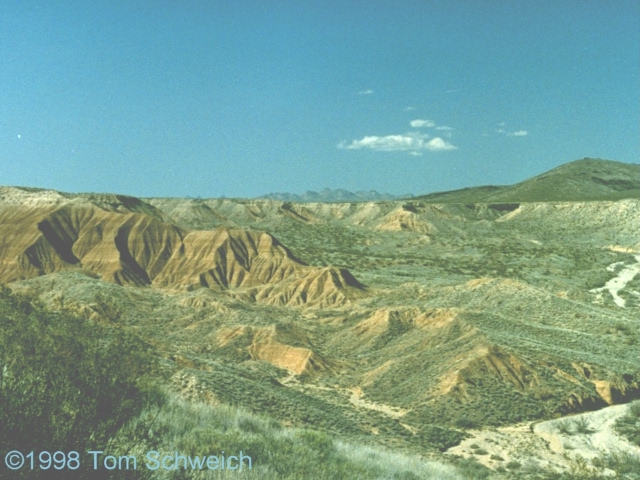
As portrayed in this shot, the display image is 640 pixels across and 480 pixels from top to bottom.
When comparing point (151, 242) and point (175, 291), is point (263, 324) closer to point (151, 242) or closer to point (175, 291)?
point (175, 291)

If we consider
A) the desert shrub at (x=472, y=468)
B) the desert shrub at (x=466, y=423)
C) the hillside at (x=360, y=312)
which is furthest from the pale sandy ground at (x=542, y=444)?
the desert shrub at (x=472, y=468)

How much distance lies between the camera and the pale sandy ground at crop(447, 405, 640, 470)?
22.5 metres

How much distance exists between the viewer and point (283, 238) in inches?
5226

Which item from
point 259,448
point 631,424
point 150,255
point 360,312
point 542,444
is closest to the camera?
point 259,448

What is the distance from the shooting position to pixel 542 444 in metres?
24.6

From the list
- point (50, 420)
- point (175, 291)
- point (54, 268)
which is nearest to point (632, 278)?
point (175, 291)

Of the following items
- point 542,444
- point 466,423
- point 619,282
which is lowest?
point 542,444

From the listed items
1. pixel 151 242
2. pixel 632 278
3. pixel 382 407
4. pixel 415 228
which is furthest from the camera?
pixel 415 228

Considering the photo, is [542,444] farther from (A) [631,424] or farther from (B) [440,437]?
(A) [631,424]

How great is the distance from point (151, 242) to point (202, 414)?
238 ft

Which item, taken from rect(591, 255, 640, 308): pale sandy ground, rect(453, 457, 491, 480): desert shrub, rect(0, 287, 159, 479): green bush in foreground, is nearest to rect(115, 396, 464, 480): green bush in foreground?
rect(0, 287, 159, 479): green bush in foreground

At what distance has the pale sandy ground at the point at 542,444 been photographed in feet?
73.7

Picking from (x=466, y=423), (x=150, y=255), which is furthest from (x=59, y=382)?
(x=150, y=255)

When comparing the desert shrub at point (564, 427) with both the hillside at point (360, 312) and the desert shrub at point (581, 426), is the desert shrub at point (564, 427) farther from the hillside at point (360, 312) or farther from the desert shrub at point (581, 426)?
the hillside at point (360, 312)
